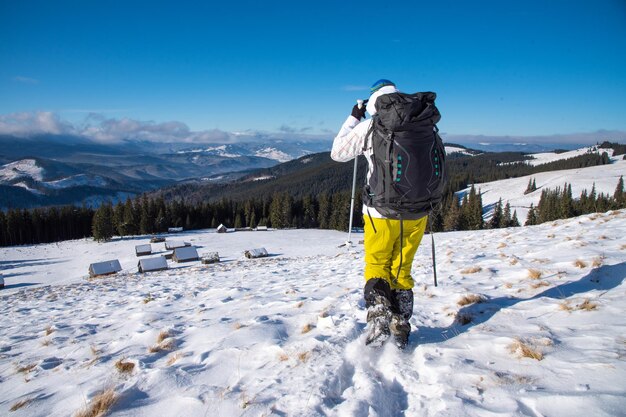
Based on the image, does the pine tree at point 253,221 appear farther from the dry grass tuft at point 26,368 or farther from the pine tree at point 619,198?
the dry grass tuft at point 26,368

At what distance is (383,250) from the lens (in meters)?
4.12

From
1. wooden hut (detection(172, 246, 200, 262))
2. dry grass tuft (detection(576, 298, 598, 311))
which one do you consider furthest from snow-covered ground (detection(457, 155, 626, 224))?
dry grass tuft (detection(576, 298, 598, 311))

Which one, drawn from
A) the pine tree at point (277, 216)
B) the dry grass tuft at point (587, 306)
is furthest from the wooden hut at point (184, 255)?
the dry grass tuft at point (587, 306)

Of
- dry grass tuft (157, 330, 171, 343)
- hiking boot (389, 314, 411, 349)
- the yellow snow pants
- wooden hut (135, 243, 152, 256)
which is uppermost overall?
the yellow snow pants

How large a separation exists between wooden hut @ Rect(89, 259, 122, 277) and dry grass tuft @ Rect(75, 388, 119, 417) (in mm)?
40224

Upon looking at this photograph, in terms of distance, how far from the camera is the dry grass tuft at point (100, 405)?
9.64ft

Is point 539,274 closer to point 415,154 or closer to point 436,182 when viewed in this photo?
point 436,182

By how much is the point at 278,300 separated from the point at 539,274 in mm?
5390

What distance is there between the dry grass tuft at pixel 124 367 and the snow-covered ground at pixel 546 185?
127117 millimetres

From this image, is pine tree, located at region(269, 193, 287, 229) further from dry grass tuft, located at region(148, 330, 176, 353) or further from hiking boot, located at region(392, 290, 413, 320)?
hiking boot, located at region(392, 290, 413, 320)

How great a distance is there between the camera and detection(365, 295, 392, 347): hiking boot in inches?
156

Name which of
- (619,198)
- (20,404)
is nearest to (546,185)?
(619,198)

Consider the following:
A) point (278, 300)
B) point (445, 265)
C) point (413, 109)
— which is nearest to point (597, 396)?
point (413, 109)

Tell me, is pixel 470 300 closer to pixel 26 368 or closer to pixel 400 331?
pixel 400 331
